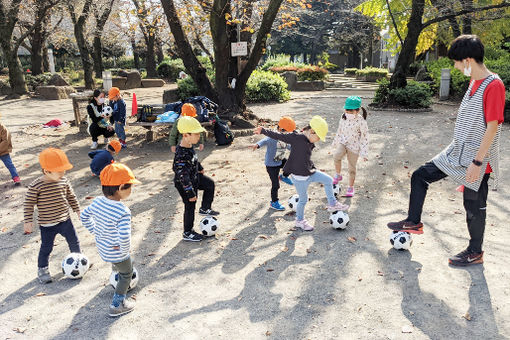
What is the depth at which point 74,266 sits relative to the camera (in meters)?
4.68

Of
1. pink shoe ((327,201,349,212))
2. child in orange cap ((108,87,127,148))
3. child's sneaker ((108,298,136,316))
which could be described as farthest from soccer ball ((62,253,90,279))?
child in orange cap ((108,87,127,148))

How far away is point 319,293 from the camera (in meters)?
4.34

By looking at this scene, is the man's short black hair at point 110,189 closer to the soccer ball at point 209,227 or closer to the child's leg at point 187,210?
the child's leg at point 187,210

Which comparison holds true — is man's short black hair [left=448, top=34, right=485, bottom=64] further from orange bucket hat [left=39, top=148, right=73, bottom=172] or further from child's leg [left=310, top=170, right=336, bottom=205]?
orange bucket hat [left=39, top=148, right=73, bottom=172]

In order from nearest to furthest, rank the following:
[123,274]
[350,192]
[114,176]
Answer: [114,176]
[123,274]
[350,192]

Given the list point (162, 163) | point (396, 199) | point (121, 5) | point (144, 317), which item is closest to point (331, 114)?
point (162, 163)

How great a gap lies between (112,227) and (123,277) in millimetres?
515

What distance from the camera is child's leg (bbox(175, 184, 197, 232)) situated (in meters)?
5.43

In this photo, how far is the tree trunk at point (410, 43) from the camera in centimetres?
1575

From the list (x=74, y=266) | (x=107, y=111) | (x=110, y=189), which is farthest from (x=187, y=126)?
(x=107, y=111)

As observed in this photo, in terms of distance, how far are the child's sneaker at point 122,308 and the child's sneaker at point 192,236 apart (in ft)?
5.18

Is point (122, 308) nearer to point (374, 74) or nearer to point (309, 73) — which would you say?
point (309, 73)

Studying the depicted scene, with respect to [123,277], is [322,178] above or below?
above

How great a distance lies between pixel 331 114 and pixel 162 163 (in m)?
8.02
